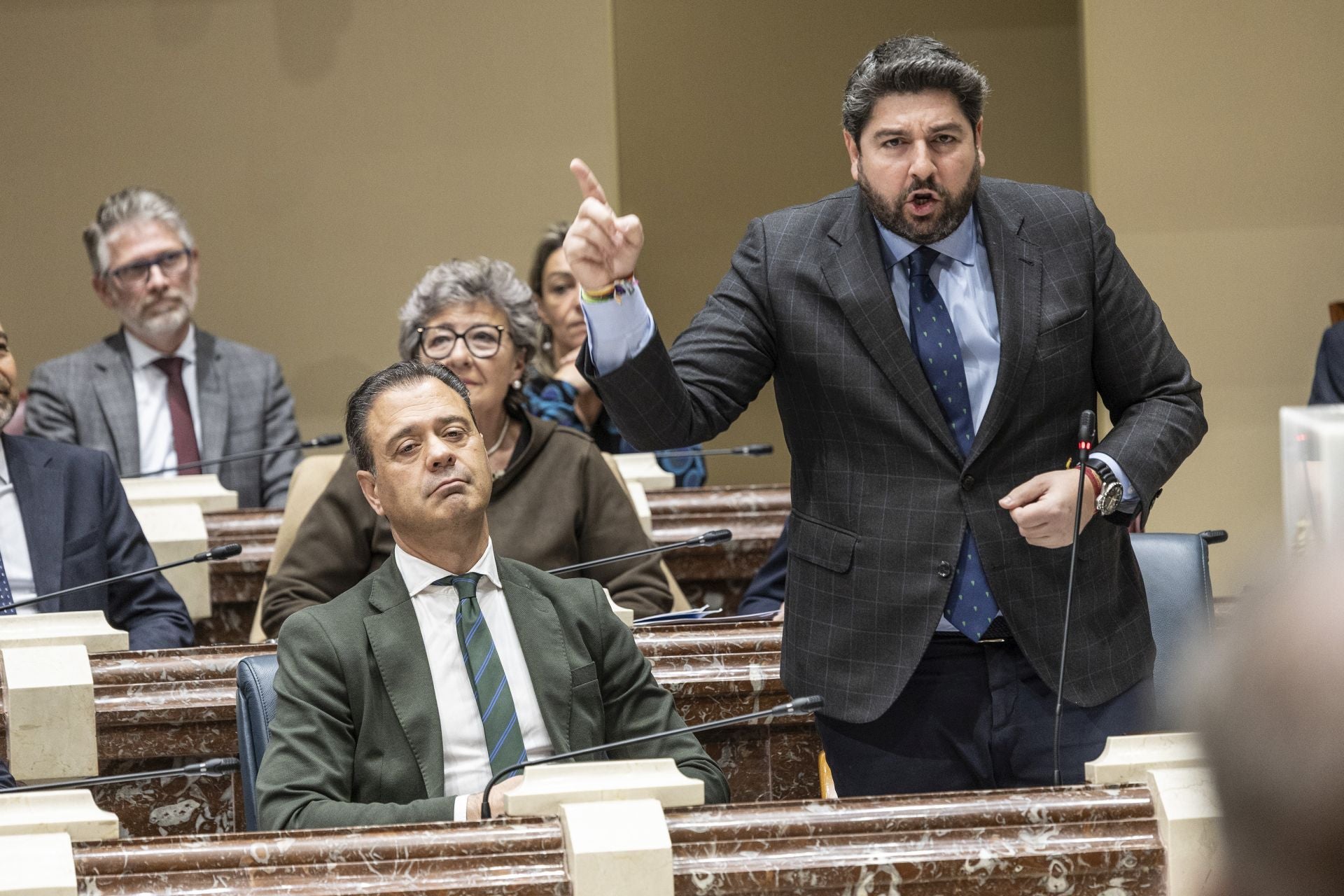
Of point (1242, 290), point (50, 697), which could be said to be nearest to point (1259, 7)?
point (1242, 290)

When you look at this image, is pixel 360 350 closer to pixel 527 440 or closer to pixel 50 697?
pixel 527 440

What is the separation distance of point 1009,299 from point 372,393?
0.80 metres

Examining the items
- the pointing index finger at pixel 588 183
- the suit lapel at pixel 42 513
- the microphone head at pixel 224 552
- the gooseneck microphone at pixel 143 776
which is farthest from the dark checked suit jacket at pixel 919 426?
the suit lapel at pixel 42 513

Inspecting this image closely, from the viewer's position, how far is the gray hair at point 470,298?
2865mm

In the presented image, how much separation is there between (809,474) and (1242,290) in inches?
101

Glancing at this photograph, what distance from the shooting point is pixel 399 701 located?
182 centimetres

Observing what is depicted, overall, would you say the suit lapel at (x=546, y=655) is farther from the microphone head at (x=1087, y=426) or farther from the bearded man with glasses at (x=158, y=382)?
the bearded man with glasses at (x=158, y=382)

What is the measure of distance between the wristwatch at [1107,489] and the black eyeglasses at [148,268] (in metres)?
2.51

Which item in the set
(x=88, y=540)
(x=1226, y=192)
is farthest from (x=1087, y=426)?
(x=1226, y=192)

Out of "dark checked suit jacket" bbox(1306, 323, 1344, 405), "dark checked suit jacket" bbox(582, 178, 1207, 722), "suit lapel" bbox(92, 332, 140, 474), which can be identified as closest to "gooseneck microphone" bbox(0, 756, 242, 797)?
"dark checked suit jacket" bbox(582, 178, 1207, 722)

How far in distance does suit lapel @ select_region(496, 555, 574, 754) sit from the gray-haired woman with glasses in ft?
1.68

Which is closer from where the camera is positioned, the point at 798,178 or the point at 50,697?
the point at 50,697

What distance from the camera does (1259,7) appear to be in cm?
398

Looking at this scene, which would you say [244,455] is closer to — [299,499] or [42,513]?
[299,499]
